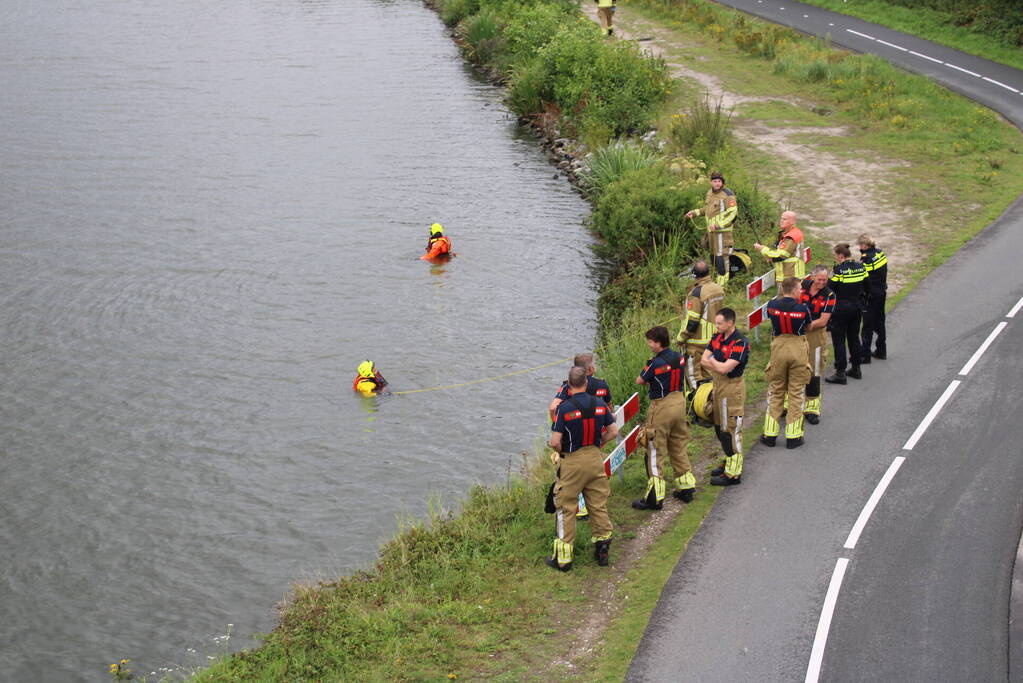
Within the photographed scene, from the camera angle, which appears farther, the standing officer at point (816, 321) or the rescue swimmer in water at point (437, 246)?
the rescue swimmer in water at point (437, 246)

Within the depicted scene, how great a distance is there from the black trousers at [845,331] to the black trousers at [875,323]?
36 centimetres

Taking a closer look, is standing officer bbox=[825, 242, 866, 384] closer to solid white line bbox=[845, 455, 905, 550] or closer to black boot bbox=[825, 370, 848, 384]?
black boot bbox=[825, 370, 848, 384]

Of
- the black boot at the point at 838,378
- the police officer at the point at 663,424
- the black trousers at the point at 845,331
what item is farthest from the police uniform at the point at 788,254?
the police officer at the point at 663,424

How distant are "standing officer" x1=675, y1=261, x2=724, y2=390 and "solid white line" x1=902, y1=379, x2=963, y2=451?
2877mm

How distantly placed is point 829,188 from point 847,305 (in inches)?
460

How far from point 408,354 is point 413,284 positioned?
3.82 meters

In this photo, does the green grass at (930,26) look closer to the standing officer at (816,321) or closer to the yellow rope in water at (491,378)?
the yellow rope in water at (491,378)

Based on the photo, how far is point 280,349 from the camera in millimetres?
22375

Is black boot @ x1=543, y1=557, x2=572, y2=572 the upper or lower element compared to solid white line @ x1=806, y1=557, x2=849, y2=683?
lower

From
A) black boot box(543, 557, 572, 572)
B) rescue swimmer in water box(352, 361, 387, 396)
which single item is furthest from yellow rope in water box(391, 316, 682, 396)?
black boot box(543, 557, 572, 572)

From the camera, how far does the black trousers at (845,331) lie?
1628 centimetres

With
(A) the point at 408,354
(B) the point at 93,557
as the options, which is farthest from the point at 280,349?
(B) the point at 93,557

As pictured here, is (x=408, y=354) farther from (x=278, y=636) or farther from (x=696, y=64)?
(x=696, y=64)

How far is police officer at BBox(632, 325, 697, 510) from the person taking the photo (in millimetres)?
12945
